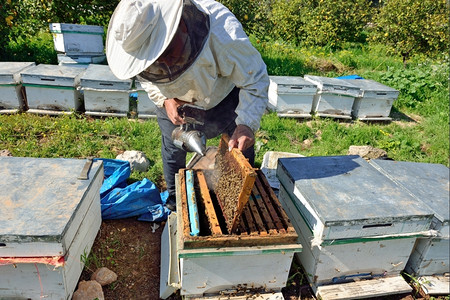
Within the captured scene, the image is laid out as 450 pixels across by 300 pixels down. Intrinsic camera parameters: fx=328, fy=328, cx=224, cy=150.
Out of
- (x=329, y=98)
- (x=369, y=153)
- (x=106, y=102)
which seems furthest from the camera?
(x=329, y=98)

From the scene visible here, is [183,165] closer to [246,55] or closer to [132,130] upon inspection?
[246,55]

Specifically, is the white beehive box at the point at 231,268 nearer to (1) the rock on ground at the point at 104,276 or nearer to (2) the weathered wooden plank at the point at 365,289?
(2) the weathered wooden plank at the point at 365,289

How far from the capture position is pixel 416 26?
799cm

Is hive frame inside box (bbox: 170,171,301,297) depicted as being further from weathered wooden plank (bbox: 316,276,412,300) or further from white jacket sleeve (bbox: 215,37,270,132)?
white jacket sleeve (bbox: 215,37,270,132)

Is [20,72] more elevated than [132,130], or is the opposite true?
[20,72]

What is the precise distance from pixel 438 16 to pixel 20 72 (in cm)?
902

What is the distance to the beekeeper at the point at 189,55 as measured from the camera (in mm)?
1774

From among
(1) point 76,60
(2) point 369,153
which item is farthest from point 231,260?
(1) point 76,60

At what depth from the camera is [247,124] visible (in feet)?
7.24

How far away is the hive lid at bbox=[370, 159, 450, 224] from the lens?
214cm

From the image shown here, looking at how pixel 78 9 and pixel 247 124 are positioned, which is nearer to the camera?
pixel 247 124

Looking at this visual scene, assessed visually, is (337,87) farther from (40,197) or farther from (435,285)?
(40,197)

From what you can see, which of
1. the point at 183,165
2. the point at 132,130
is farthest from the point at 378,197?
the point at 132,130

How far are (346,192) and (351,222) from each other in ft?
0.99
